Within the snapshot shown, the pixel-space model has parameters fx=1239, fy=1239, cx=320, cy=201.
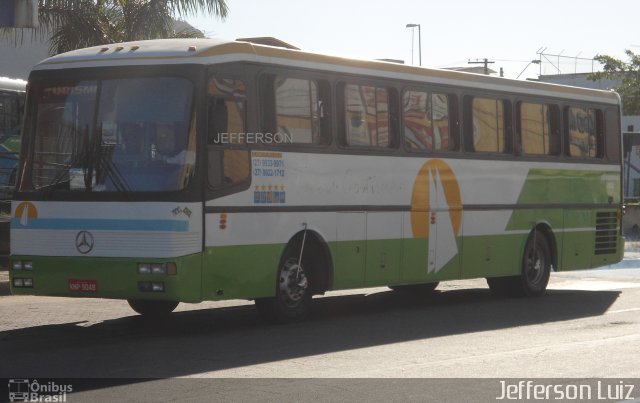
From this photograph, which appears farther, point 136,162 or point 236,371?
point 136,162

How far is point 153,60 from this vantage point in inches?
533

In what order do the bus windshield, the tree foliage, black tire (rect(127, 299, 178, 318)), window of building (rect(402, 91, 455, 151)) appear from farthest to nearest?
the tree foliage, window of building (rect(402, 91, 455, 151)), black tire (rect(127, 299, 178, 318)), the bus windshield

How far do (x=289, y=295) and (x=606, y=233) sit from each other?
8.70m

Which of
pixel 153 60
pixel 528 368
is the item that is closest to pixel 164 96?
pixel 153 60

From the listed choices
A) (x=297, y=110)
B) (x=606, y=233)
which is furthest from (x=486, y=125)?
(x=297, y=110)

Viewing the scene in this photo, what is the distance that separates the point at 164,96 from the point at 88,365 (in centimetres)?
355

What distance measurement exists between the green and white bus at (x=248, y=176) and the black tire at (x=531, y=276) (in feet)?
3.30

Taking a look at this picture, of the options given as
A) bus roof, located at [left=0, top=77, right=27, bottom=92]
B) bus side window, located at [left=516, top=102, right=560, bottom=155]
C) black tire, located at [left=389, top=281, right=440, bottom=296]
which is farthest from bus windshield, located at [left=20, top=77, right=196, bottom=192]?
bus roof, located at [left=0, top=77, right=27, bottom=92]

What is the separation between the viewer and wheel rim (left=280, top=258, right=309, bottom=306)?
14.7 m

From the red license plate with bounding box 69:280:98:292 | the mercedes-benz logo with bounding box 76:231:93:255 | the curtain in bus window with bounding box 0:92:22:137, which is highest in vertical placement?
the curtain in bus window with bounding box 0:92:22:137

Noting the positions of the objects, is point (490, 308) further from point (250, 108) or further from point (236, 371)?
point (236, 371)

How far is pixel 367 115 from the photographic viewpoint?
16031 mm

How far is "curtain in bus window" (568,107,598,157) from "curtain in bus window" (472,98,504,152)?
7.22 feet

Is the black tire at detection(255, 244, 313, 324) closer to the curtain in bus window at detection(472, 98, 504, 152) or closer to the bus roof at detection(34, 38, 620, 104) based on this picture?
the bus roof at detection(34, 38, 620, 104)
